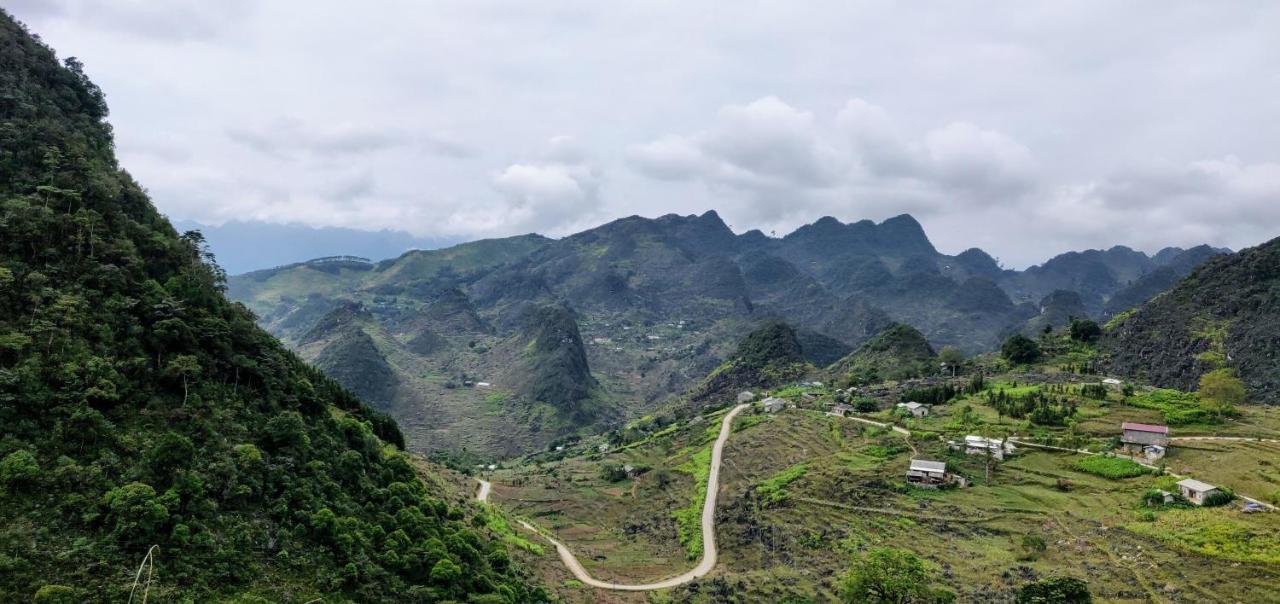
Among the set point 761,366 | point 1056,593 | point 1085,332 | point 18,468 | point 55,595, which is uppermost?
point 1085,332

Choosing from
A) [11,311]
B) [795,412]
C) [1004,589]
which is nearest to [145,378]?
[11,311]

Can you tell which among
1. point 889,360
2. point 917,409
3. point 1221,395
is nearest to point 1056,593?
point 1221,395

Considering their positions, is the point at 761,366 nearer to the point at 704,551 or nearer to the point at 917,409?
the point at 917,409

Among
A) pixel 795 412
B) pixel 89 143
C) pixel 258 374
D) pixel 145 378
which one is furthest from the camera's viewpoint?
pixel 795 412

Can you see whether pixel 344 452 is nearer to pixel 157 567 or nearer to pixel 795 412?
pixel 157 567

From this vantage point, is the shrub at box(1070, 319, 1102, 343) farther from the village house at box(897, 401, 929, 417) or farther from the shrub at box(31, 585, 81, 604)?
the shrub at box(31, 585, 81, 604)

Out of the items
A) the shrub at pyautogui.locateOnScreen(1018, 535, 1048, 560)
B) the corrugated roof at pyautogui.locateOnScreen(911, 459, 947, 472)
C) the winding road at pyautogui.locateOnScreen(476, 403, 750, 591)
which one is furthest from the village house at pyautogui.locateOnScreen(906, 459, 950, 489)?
the winding road at pyautogui.locateOnScreen(476, 403, 750, 591)

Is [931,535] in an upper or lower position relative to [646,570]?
upper
